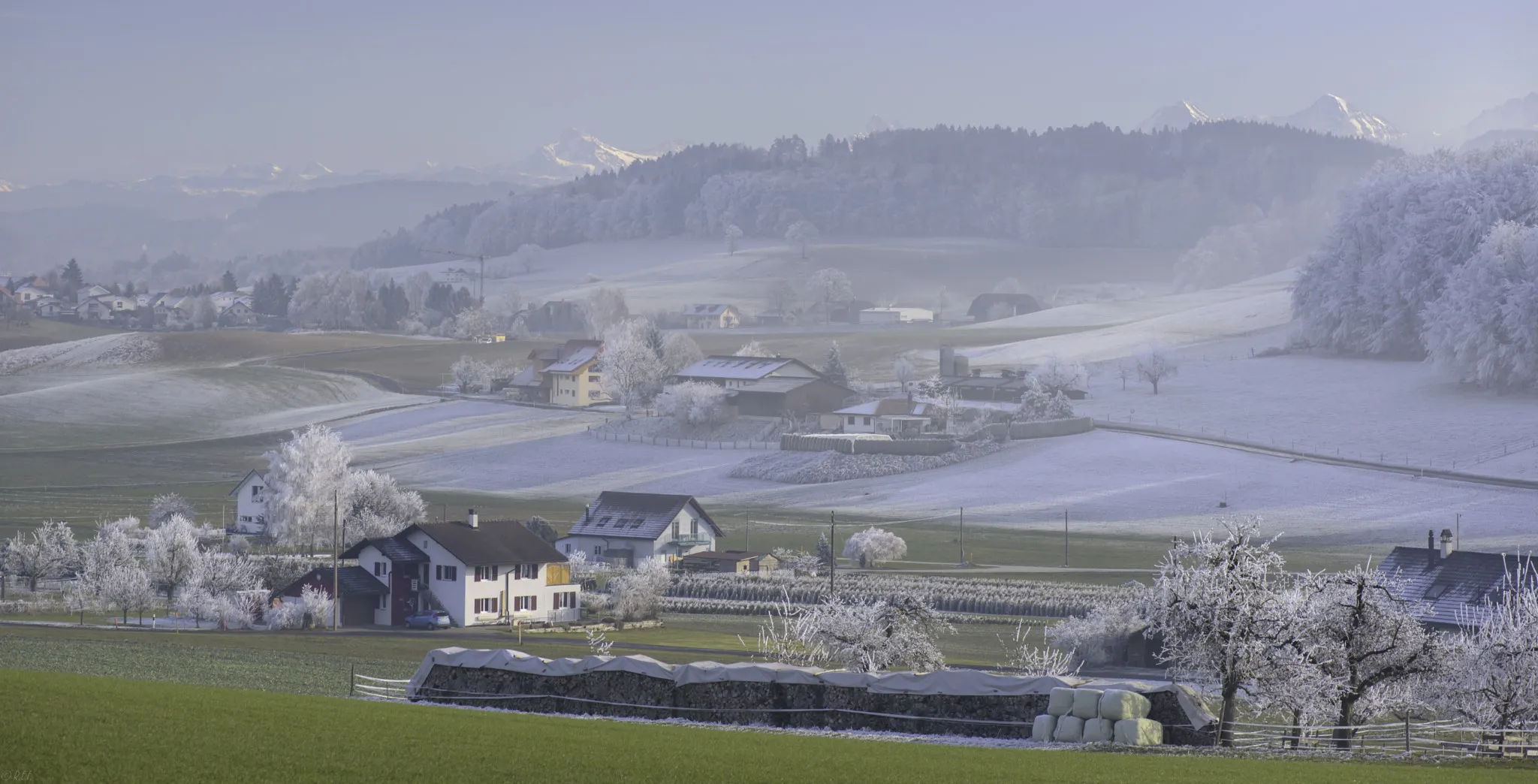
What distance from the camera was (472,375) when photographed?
14312 centimetres

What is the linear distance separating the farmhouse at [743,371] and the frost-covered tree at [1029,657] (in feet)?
221

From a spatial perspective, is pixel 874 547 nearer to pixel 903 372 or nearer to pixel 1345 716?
pixel 1345 716

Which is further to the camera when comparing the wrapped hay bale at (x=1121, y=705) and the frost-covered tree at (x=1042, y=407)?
the frost-covered tree at (x=1042, y=407)

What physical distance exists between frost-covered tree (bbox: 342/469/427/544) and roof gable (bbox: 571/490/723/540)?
27.4ft

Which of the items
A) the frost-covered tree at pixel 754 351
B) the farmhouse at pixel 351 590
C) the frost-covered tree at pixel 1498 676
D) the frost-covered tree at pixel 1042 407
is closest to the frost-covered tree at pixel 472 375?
the frost-covered tree at pixel 754 351

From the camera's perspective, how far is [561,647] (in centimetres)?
4762

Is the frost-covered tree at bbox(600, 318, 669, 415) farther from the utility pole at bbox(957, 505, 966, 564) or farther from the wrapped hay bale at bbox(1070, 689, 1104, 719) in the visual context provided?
the wrapped hay bale at bbox(1070, 689, 1104, 719)

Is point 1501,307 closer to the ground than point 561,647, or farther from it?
farther from it

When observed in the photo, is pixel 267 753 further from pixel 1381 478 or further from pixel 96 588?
pixel 1381 478

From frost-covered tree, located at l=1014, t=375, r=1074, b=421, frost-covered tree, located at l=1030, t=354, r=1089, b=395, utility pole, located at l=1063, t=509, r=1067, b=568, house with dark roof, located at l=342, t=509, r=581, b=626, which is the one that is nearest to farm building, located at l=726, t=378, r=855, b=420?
frost-covered tree, located at l=1030, t=354, r=1089, b=395

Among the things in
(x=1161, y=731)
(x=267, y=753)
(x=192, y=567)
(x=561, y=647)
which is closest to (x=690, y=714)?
(x=1161, y=731)

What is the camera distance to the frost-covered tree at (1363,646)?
28.4 m

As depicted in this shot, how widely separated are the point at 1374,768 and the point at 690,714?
9.82 meters

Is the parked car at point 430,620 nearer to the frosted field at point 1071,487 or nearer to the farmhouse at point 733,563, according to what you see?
the farmhouse at point 733,563
